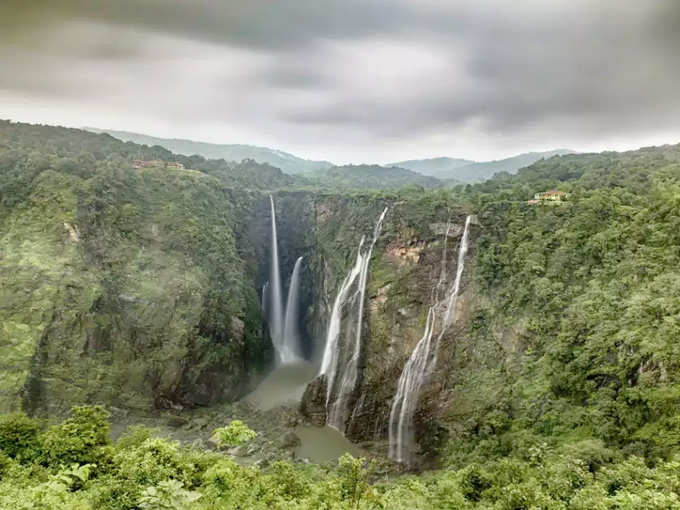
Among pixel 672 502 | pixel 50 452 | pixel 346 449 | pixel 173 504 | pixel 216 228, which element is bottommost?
pixel 346 449

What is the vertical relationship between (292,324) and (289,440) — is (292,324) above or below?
above

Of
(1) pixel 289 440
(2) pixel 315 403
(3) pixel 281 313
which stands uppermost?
(3) pixel 281 313

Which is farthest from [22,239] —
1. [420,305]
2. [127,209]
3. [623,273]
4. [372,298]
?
[623,273]

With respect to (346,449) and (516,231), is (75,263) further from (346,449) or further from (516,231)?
(516,231)

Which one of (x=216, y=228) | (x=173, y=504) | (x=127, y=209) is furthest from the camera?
(x=216, y=228)

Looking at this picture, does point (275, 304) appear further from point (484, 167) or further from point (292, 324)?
point (484, 167)

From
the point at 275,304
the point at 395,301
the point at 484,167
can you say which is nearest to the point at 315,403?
the point at 395,301

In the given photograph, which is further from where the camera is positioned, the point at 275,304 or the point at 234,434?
the point at 275,304

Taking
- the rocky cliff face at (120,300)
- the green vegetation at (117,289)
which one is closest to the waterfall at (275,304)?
the rocky cliff face at (120,300)
